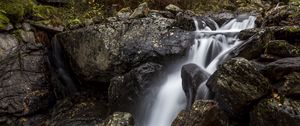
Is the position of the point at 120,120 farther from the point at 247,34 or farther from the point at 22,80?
the point at 22,80

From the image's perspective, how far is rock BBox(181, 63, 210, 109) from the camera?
6113 millimetres

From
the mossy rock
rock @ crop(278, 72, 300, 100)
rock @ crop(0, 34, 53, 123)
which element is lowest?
rock @ crop(0, 34, 53, 123)

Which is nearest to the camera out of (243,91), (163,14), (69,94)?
(243,91)

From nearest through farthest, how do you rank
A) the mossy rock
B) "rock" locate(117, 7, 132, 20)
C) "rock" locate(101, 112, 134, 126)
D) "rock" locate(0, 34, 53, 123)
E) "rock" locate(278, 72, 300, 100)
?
"rock" locate(278, 72, 300, 100)
"rock" locate(101, 112, 134, 126)
"rock" locate(0, 34, 53, 123)
the mossy rock
"rock" locate(117, 7, 132, 20)

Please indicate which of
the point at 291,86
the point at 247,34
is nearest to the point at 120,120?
the point at 291,86

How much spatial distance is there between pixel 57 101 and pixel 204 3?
7412mm

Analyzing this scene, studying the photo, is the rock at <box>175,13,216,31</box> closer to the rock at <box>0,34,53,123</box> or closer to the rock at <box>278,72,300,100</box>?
the rock at <box>0,34,53,123</box>

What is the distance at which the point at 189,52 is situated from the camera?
26.9 feet

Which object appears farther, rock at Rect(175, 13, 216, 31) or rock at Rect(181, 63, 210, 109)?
rock at Rect(175, 13, 216, 31)

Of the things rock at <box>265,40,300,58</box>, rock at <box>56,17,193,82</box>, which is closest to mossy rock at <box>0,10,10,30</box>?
rock at <box>56,17,193,82</box>

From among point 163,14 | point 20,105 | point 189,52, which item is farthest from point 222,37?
point 20,105

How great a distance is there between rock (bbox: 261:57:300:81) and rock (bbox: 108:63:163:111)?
8.99 feet

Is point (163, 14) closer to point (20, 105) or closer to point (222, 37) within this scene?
point (222, 37)

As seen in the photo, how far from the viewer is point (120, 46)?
8477 millimetres
